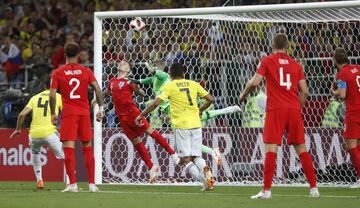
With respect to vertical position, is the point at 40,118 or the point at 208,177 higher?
the point at 40,118

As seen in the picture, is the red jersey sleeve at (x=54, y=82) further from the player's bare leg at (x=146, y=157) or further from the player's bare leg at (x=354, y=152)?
the player's bare leg at (x=354, y=152)

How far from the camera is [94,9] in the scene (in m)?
25.4

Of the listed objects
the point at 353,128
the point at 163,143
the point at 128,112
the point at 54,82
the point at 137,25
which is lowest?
the point at 163,143

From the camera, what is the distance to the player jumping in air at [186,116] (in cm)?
1491

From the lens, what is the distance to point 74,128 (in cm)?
1416

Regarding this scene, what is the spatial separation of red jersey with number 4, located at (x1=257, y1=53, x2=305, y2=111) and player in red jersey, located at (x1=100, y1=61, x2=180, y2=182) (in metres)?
4.61

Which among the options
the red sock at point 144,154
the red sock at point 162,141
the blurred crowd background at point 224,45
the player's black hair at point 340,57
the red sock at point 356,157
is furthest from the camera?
the blurred crowd background at point 224,45

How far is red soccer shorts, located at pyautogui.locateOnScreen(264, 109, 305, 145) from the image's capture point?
12422mm

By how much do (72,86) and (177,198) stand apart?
249cm

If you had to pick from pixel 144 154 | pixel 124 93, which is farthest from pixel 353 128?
pixel 124 93

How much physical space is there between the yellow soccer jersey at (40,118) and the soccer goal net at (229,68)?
1.21m

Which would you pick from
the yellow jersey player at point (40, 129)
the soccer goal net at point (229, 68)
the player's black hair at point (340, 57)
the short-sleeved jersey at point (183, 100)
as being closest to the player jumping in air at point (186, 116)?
the short-sleeved jersey at point (183, 100)

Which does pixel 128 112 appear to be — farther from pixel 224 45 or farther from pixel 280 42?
pixel 280 42

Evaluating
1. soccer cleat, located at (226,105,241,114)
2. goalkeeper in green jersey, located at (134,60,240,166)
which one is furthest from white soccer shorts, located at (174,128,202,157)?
soccer cleat, located at (226,105,241,114)
